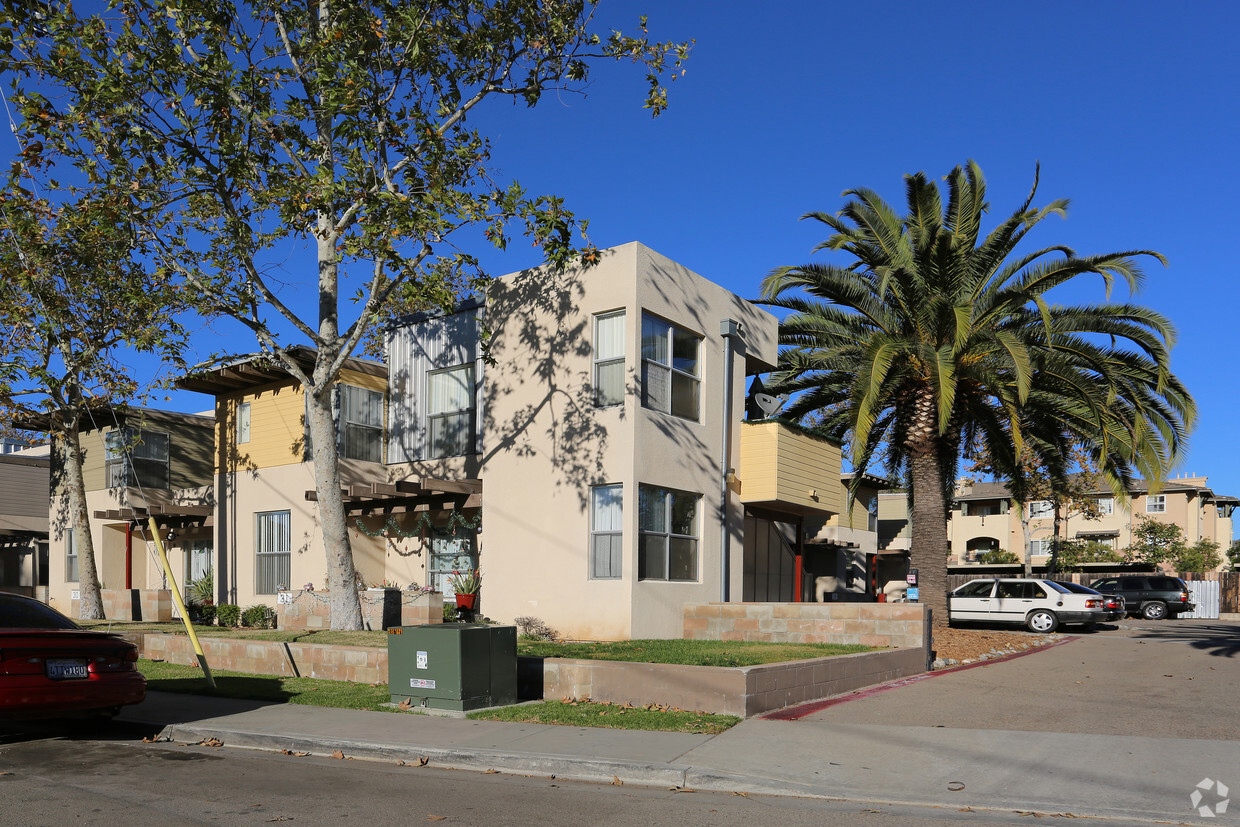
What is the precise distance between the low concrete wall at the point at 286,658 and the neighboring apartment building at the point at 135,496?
32.6ft

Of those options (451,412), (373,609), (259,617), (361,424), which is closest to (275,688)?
(373,609)

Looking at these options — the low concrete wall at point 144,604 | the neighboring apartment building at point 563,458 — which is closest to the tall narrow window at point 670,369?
the neighboring apartment building at point 563,458

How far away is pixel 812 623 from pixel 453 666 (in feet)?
24.9

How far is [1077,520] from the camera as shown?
58.0 m

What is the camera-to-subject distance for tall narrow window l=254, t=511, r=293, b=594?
2270 centimetres

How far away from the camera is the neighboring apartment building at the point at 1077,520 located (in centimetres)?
5559

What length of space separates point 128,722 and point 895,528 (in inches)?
1662

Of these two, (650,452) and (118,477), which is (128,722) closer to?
(650,452)

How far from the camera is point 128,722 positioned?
10961 millimetres

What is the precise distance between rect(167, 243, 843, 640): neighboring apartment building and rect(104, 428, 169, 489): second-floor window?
5980 mm

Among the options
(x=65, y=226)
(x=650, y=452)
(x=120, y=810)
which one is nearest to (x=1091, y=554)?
(x=650, y=452)

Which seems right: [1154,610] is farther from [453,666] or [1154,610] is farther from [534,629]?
[453,666]

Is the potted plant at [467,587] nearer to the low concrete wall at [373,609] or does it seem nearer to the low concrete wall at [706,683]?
the low concrete wall at [373,609]

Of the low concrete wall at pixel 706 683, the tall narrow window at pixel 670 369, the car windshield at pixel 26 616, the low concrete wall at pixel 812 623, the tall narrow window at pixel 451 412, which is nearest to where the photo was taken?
the car windshield at pixel 26 616
